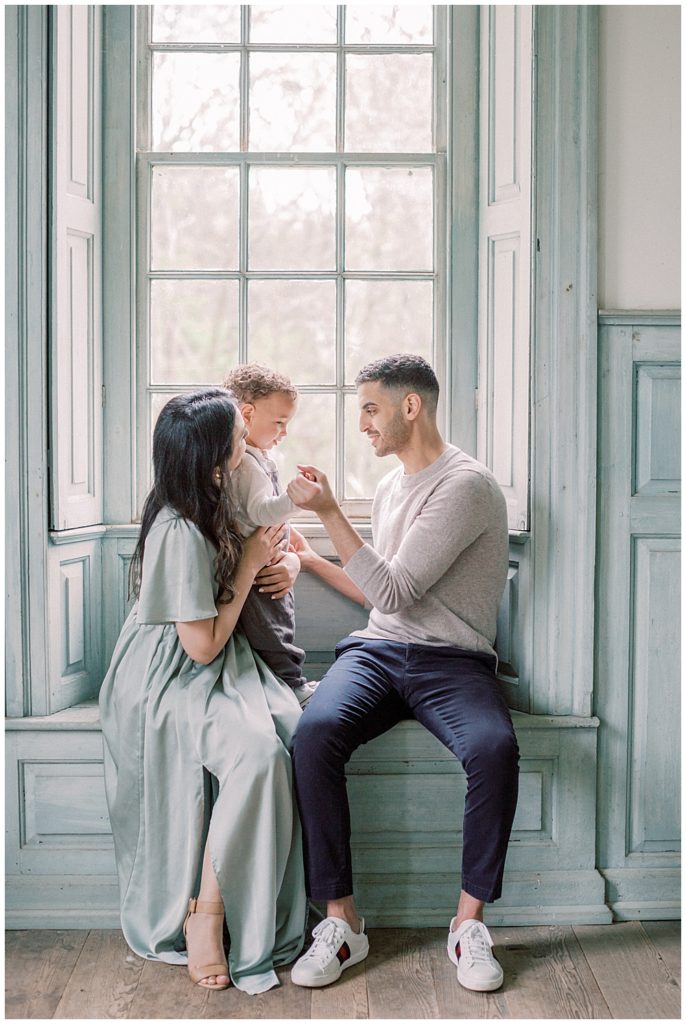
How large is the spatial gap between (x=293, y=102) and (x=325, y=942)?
94.5 inches

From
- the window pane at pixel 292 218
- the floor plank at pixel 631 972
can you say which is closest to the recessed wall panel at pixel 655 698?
the floor plank at pixel 631 972

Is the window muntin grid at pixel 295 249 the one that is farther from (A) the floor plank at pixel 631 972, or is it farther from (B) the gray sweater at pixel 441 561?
(A) the floor plank at pixel 631 972

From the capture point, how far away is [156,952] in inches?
84.4

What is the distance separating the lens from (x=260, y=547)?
7.61 feet

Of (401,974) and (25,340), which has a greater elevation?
(25,340)

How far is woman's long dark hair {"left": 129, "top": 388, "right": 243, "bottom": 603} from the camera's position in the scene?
2189 mm

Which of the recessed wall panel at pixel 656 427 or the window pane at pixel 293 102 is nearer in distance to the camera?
the recessed wall panel at pixel 656 427

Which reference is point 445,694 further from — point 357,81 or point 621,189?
point 357,81

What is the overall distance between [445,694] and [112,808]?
2.88 feet

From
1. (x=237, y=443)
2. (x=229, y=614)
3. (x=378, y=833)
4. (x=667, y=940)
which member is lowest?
(x=667, y=940)

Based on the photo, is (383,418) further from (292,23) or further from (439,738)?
(292,23)

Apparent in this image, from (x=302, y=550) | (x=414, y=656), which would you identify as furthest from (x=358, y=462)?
(x=414, y=656)

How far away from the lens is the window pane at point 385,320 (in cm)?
284

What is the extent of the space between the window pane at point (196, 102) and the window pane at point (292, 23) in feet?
0.39
